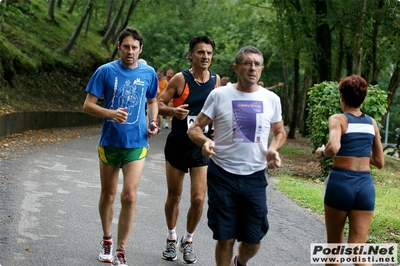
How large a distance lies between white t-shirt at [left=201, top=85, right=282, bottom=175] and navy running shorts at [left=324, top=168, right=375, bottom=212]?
24.2 inches

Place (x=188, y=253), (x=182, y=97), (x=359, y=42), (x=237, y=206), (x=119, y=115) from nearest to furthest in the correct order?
(x=237, y=206) → (x=119, y=115) → (x=188, y=253) → (x=182, y=97) → (x=359, y=42)

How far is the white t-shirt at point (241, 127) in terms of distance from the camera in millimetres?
5535

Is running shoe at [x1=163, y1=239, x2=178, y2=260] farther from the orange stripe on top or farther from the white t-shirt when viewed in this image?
the white t-shirt

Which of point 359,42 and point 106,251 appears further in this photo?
point 359,42

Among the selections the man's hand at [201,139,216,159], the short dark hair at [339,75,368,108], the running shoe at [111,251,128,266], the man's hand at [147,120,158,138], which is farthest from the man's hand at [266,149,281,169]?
the running shoe at [111,251,128,266]

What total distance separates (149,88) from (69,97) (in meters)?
20.4

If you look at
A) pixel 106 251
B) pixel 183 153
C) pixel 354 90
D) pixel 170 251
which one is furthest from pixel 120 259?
pixel 354 90

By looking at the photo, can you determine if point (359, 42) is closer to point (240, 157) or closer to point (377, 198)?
point (377, 198)

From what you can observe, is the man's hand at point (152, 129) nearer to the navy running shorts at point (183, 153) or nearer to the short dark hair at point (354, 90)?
the navy running shorts at point (183, 153)

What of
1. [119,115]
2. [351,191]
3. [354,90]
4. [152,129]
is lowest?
[351,191]

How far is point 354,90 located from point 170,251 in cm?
262

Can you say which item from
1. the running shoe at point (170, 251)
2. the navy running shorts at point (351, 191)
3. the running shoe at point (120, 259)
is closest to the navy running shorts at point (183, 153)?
the running shoe at point (170, 251)

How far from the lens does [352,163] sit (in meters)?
5.40

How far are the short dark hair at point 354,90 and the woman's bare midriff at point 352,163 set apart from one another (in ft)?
1.43
